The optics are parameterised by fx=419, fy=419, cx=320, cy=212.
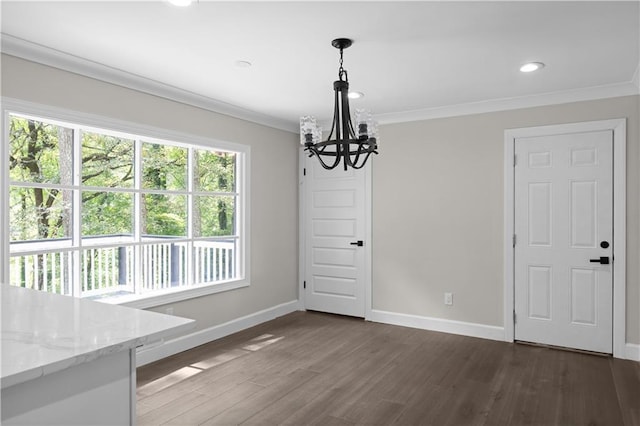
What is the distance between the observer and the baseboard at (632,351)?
3.74 m

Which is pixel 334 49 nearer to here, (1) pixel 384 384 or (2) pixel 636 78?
(1) pixel 384 384

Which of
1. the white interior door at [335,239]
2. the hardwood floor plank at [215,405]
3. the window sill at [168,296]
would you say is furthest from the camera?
the white interior door at [335,239]

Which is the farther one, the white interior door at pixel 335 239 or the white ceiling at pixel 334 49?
the white interior door at pixel 335 239

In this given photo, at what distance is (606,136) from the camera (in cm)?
388

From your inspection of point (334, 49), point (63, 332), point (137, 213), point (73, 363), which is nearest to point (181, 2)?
point (334, 49)

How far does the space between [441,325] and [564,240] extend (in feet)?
5.07

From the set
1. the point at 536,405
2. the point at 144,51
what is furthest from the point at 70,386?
the point at 536,405

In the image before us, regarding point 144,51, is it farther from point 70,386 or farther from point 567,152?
point 567,152

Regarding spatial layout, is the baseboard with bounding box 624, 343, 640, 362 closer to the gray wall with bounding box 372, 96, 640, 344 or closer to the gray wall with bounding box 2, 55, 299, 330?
the gray wall with bounding box 372, 96, 640, 344

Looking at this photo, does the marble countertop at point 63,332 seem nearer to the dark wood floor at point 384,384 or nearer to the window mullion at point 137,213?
the dark wood floor at point 384,384

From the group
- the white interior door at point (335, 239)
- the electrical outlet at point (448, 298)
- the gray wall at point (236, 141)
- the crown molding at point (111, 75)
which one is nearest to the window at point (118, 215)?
the gray wall at point (236, 141)

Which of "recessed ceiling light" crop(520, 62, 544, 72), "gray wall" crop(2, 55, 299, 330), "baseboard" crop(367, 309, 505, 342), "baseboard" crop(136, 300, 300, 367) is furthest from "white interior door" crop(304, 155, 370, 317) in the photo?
"recessed ceiling light" crop(520, 62, 544, 72)

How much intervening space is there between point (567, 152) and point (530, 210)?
64 cm

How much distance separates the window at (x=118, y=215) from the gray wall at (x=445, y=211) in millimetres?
1738
